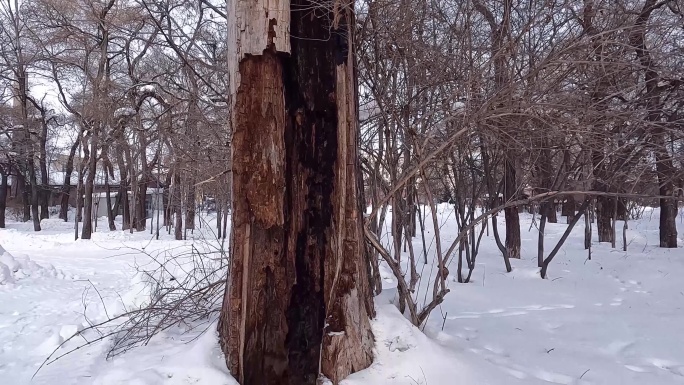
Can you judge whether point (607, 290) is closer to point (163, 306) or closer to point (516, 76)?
point (516, 76)

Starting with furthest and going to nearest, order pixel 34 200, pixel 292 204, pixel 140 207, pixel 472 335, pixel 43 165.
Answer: pixel 43 165
pixel 140 207
pixel 34 200
pixel 472 335
pixel 292 204

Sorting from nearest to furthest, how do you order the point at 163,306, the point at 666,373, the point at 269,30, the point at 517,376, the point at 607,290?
the point at 269,30
the point at 517,376
the point at 666,373
the point at 163,306
the point at 607,290

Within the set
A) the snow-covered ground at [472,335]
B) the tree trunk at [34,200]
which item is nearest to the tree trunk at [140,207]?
the tree trunk at [34,200]

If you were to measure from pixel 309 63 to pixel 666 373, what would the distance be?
3169 mm

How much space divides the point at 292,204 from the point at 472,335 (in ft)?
7.18

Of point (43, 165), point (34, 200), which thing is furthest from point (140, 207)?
point (43, 165)

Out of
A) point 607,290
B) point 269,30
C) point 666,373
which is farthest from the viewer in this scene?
point 607,290

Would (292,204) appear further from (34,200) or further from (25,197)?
(25,197)

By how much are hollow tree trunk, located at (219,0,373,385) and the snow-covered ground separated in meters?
0.26

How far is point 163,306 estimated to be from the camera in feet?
13.7

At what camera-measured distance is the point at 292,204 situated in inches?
119

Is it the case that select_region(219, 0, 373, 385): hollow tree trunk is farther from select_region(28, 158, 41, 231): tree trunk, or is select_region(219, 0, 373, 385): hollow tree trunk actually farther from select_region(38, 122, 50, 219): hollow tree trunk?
select_region(38, 122, 50, 219): hollow tree trunk

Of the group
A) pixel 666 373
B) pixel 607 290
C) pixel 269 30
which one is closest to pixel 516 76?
pixel 269 30

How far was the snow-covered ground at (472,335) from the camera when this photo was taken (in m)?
3.21
